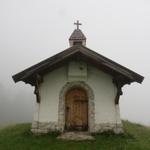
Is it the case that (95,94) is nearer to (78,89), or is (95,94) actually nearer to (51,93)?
(78,89)

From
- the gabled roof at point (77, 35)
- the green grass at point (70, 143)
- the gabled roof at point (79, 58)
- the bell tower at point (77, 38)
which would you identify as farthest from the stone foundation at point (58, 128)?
the gabled roof at point (77, 35)

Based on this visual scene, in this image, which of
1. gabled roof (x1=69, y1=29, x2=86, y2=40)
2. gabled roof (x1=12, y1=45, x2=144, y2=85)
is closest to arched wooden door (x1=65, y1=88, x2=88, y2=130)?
gabled roof (x1=12, y1=45, x2=144, y2=85)

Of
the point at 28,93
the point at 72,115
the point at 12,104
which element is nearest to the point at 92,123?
the point at 72,115

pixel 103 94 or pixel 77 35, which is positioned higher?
pixel 77 35

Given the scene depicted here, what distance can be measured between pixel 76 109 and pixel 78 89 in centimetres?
102

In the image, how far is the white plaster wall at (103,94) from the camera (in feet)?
51.1

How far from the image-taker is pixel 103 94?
51.9 ft

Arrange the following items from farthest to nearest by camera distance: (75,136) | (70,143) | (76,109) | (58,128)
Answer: (76,109), (58,128), (75,136), (70,143)

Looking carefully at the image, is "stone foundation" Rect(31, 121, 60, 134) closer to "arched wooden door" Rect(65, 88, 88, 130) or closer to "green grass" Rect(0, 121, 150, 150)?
"green grass" Rect(0, 121, 150, 150)

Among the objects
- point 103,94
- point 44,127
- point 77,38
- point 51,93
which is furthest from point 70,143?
point 77,38

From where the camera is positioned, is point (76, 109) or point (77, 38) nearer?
point (76, 109)

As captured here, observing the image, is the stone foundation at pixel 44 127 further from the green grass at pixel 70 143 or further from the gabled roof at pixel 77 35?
the gabled roof at pixel 77 35

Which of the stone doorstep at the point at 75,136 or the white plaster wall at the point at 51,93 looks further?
the white plaster wall at the point at 51,93

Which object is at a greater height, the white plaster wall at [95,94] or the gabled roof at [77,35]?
the gabled roof at [77,35]
